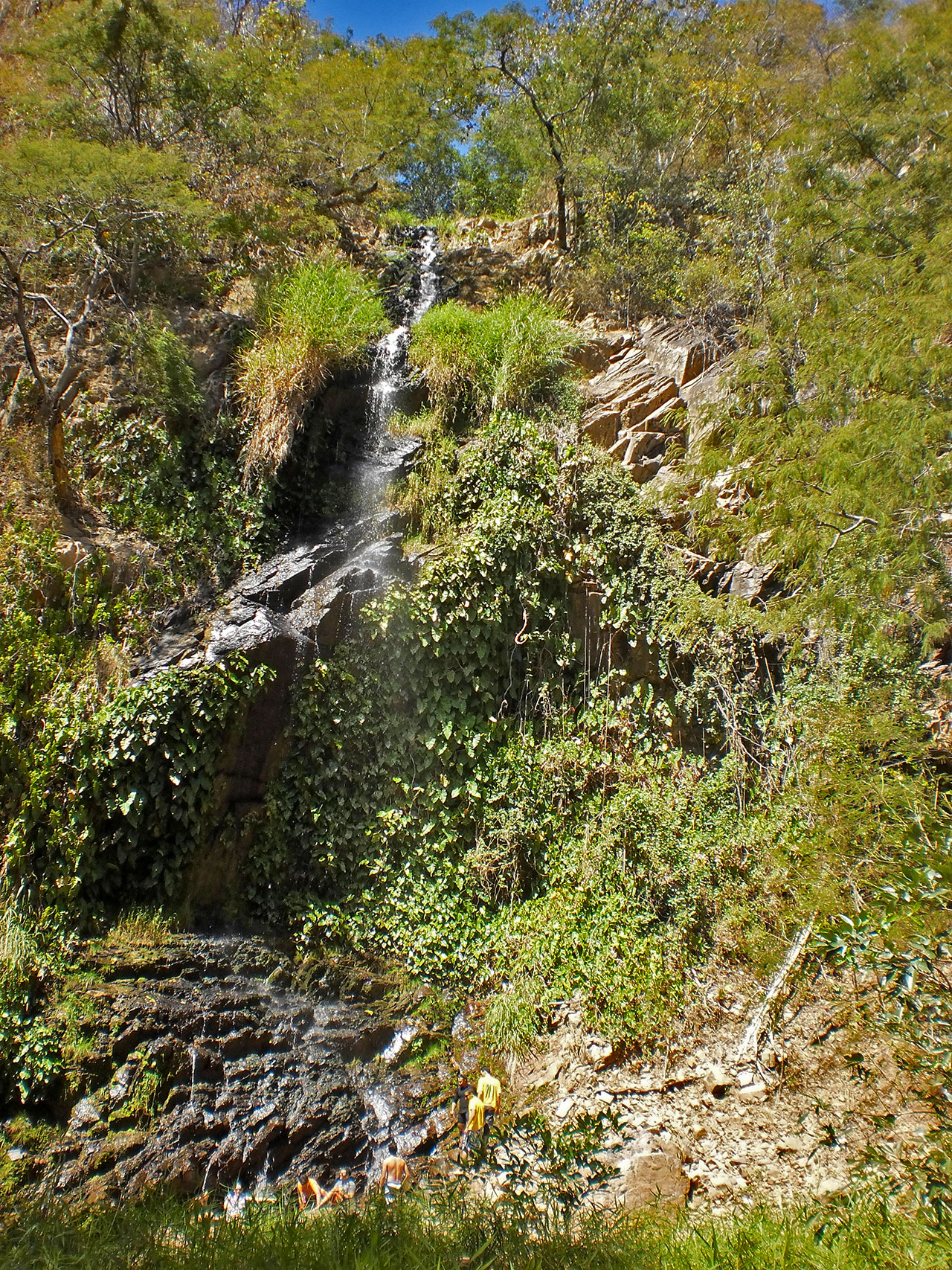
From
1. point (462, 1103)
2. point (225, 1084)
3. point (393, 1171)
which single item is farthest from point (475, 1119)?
point (225, 1084)

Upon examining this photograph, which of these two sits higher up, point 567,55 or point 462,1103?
point 567,55

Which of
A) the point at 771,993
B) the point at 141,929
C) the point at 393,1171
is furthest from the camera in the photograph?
the point at 141,929

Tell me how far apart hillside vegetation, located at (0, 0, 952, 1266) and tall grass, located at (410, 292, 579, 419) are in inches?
2.3

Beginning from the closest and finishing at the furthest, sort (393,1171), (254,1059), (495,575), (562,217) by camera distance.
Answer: (393,1171), (254,1059), (495,575), (562,217)

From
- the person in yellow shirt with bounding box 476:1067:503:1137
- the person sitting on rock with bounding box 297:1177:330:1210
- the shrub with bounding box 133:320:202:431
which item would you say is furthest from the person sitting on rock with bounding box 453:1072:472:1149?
the shrub with bounding box 133:320:202:431

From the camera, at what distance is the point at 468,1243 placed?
8.89 ft

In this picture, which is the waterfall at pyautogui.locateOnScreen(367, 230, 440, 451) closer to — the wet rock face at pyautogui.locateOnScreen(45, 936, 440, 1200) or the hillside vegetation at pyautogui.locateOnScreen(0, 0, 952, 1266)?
the hillside vegetation at pyautogui.locateOnScreen(0, 0, 952, 1266)

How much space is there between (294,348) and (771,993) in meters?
8.48

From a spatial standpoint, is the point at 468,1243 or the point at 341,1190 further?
the point at 341,1190

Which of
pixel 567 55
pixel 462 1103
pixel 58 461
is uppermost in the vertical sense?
pixel 567 55

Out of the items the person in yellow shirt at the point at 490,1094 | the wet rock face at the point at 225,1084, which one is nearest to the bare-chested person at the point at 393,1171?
the wet rock face at the point at 225,1084

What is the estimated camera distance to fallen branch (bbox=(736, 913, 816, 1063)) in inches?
215

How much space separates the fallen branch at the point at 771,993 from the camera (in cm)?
545

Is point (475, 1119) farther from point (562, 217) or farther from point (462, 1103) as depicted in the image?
point (562, 217)
